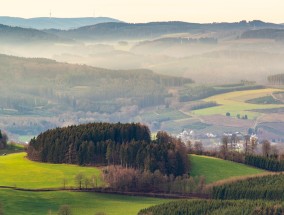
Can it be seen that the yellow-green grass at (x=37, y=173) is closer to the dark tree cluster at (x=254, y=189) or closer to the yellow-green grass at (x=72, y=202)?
the yellow-green grass at (x=72, y=202)

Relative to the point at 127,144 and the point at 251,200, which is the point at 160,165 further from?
the point at 251,200

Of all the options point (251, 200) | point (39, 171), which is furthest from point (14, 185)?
point (251, 200)

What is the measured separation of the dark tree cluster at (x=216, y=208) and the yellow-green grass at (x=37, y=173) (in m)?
25.5

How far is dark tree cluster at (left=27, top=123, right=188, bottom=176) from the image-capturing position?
161 m

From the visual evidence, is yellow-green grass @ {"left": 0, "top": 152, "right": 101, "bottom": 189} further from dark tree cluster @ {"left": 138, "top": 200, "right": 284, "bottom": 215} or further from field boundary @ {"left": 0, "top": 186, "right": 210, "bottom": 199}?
dark tree cluster @ {"left": 138, "top": 200, "right": 284, "bottom": 215}

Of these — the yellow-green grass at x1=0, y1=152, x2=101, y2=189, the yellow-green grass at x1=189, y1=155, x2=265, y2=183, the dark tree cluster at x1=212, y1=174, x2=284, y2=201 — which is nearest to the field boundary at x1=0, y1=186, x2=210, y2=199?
the yellow-green grass at x1=0, y1=152, x2=101, y2=189

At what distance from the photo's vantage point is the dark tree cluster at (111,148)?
161 m

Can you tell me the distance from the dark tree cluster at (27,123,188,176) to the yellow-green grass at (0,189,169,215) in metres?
19.4

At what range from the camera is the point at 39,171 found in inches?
6137

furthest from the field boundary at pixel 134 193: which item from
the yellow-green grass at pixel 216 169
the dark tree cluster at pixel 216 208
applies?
the dark tree cluster at pixel 216 208

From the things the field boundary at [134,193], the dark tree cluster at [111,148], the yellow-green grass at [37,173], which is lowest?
the field boundary at [134,193]

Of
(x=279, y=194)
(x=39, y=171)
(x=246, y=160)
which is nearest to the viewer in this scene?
(x=279, y=194)

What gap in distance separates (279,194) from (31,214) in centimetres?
2879

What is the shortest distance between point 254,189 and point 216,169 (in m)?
30.1
